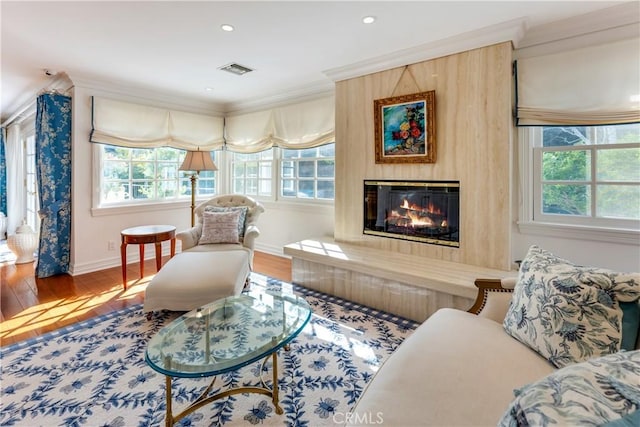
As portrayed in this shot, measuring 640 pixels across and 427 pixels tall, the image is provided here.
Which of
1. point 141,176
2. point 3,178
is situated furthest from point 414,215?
point 3,178

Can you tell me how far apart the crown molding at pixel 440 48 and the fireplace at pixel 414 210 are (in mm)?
1149

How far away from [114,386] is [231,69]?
3.09m

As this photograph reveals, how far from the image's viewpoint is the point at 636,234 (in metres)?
2.34

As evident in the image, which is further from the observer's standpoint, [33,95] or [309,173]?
[33,95]

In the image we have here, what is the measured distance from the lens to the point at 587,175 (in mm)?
2576

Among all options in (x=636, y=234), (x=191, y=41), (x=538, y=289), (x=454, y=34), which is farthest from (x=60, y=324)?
(x=636, y=234)

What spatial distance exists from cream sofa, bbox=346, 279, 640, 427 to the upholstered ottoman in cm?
152

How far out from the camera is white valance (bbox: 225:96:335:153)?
3.97 metres

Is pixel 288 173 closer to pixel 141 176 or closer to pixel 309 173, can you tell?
pixel 309 173

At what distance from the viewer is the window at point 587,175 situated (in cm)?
241

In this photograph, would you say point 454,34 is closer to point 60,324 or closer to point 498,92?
point 498,92

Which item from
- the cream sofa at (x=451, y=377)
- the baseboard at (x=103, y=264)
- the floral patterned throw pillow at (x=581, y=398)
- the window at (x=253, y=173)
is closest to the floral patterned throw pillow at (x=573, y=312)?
the cream sofa at (x=451, y=377)

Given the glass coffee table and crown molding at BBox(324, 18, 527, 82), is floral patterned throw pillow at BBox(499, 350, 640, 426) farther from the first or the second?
crown molding at BBox(324, 18, 527, 82)

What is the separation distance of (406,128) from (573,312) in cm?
222
